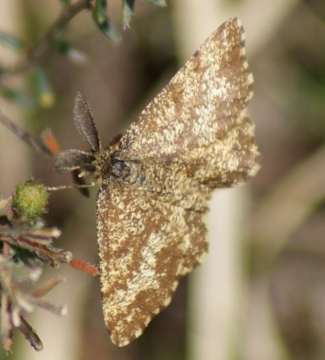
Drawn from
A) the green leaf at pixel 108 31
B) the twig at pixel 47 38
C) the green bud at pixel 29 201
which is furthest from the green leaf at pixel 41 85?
the green bud at pixel 29 201

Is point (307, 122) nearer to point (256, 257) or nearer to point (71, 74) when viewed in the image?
point (256, 257)

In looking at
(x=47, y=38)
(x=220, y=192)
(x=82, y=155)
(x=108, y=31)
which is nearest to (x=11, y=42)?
(x=47, y=38)

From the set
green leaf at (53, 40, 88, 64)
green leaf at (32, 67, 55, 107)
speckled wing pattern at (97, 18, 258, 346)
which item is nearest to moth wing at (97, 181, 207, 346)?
speckled wing pattern at (97, 18, 258, 346)

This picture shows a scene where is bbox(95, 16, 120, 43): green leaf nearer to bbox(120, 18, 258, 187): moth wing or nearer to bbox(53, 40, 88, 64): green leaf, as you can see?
bbox(120, 18, 258, 187): moth wing

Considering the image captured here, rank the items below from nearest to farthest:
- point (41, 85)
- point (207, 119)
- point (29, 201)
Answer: point (29, 201) < point (207, 119) < point (41, 85)

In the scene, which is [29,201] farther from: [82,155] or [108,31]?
[108,31]

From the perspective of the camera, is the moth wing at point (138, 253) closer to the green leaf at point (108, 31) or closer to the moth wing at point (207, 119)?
the moth wing at point (207, 119)
